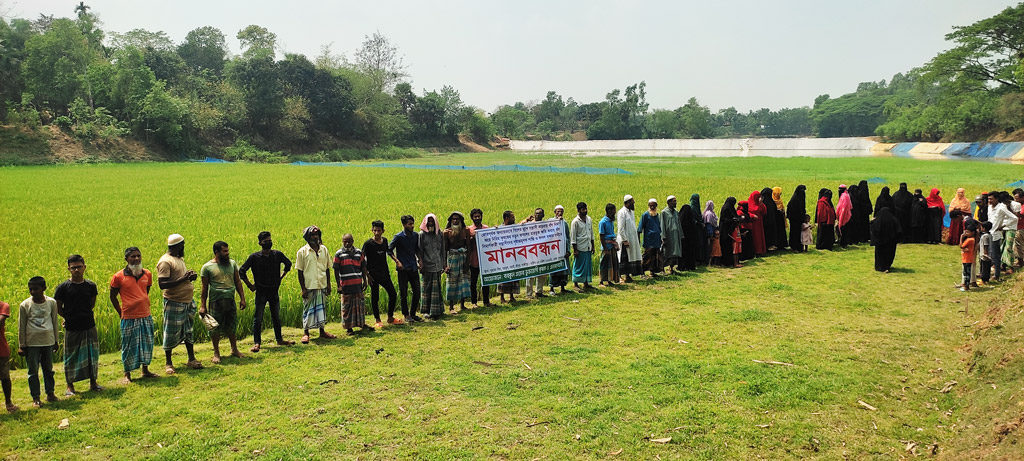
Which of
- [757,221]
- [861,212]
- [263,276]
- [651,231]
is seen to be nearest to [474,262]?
[263,276]

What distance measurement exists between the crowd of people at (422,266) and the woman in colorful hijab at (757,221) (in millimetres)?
28

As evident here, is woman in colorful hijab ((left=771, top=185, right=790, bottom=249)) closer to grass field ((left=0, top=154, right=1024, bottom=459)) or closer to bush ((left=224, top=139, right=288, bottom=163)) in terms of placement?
grass field ((left=0, top=154, right=1024, bottom=459))

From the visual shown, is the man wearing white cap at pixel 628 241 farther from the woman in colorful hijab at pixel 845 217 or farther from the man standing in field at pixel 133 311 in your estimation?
the man standing in field at pixel 133 311

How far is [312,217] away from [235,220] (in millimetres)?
2045

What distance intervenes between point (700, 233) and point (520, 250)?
4.35 meters

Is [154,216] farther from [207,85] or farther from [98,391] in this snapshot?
[207,85]

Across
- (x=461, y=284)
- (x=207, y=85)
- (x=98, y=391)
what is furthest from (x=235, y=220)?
(x=207, y=85)

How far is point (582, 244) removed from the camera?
10586 mm

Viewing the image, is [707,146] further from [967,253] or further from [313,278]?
[313,278]

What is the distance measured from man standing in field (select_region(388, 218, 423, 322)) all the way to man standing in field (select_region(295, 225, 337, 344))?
3.61 ft

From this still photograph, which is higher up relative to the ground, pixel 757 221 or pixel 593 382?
pixel 757 221

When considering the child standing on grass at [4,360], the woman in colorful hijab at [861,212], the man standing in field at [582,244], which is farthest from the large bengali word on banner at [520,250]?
the woman in colorful hijab at [861,212]

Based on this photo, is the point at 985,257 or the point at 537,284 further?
the point at 537,284

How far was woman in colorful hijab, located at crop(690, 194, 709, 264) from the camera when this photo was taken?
12304mm
